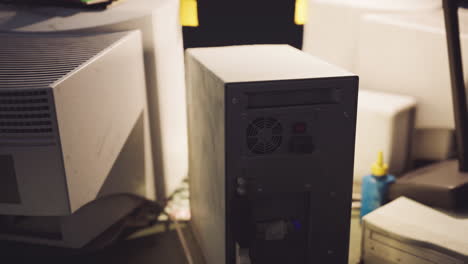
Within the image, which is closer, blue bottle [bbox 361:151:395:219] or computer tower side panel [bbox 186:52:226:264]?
computer tower side panel [bbox 186:52:226:264]

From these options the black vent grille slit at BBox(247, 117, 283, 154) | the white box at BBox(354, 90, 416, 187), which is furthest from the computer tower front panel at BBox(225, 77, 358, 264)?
the white box at BBox(354, 90, 416, 187)

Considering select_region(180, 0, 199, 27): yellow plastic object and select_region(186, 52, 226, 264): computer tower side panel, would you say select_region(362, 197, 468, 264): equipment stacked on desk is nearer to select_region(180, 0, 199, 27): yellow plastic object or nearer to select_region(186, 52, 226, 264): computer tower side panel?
select_region(186, 52, 226, 264): computer tower side panel

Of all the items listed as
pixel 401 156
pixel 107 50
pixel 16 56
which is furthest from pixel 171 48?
pixel 401 156

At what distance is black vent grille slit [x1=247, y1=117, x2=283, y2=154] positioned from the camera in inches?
33.4

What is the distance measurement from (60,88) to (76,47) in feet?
0.80

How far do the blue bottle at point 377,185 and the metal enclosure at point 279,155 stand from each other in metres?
0.43

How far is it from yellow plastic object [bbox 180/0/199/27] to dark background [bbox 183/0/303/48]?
0.04 ft

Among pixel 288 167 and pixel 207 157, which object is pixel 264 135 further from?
pixel 207 157

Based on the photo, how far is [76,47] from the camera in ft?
3.58

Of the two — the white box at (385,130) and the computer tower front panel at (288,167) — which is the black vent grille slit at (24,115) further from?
the white box at (385,130)

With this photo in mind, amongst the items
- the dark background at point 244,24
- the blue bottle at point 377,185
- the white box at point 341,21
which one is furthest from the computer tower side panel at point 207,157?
the white box at point 341,21

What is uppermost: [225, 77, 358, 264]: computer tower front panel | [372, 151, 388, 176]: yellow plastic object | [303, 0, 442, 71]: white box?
[303, 0, 442, 71]: white box

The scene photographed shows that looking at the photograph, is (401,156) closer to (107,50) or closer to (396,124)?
(396,124)

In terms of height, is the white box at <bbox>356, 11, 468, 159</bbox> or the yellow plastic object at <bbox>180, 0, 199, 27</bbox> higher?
the yellow plastic object at <bbox>180, 0, 199, 27</bbox>
